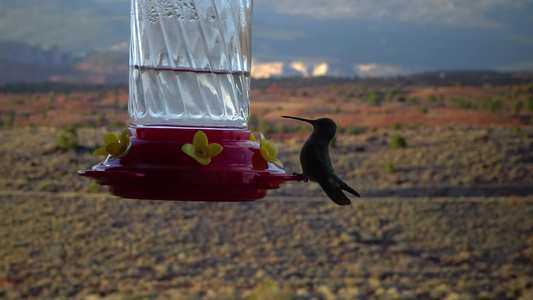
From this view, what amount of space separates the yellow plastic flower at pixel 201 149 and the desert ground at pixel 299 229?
4.74 metres

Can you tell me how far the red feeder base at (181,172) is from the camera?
155 centimetres

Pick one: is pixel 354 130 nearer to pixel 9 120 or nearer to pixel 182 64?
pixel 9 120

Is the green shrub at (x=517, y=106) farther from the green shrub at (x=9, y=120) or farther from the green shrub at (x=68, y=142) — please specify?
the green shrub at (x=9, y=120)

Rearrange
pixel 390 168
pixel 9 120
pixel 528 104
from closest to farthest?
pixel 390 168 → pixel 9 120 → pixel 528 104

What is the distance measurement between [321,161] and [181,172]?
1.12ft

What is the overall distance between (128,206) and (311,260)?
3298 mm

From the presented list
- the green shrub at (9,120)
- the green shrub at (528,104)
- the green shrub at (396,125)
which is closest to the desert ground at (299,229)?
the green shrub at (396,125)

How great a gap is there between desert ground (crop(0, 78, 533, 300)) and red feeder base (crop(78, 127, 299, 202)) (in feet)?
15.2

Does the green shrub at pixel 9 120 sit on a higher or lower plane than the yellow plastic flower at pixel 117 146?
lower

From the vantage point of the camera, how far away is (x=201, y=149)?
5.19ft

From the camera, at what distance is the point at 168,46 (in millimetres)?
1937

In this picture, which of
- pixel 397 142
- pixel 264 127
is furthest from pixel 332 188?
pixel 264 127

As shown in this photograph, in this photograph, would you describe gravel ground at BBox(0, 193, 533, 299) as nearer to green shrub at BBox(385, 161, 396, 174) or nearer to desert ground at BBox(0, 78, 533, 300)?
desert ground at BBox(0, 78, 533, 300)

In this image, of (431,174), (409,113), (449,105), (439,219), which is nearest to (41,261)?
(439,219)
